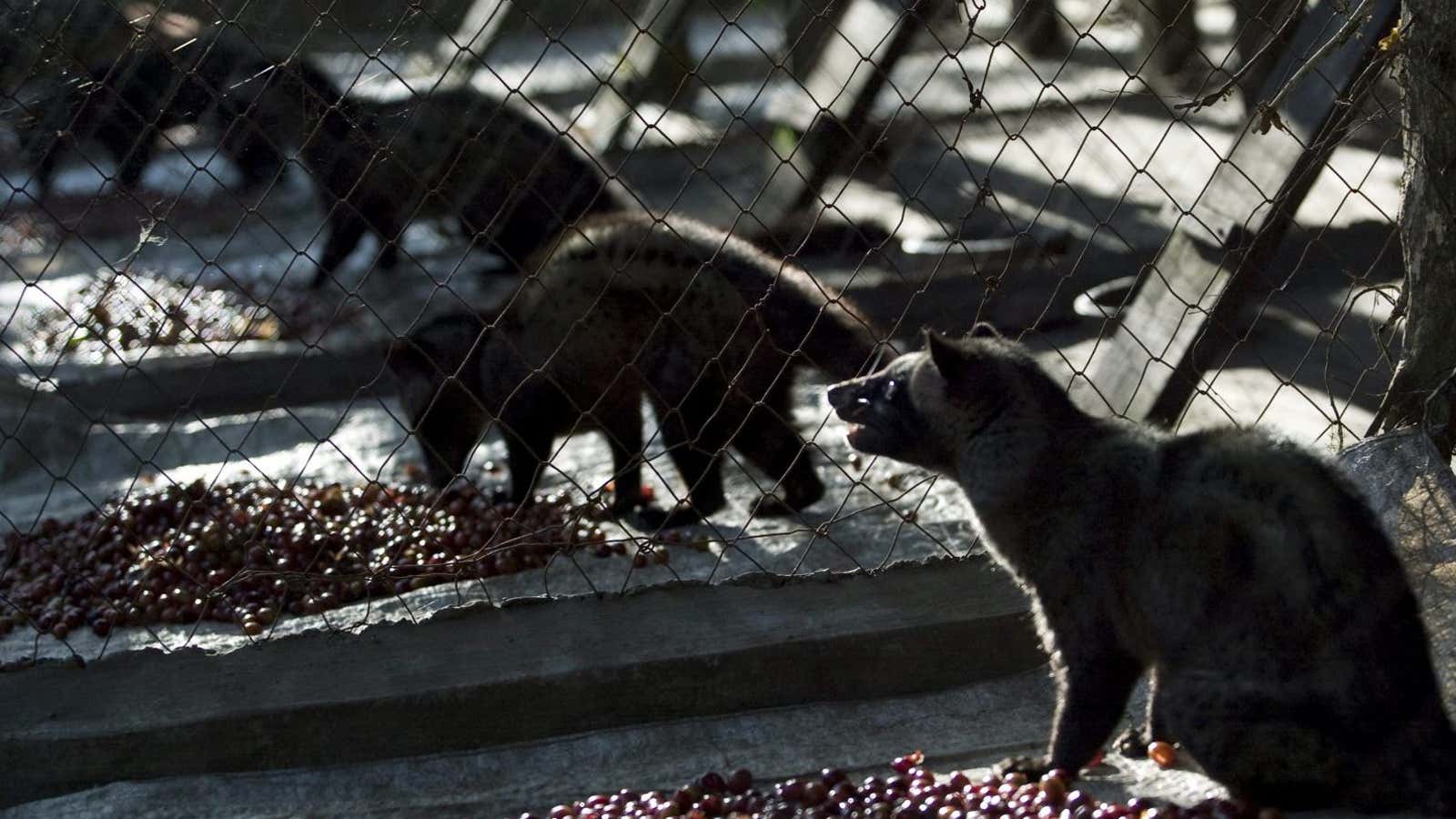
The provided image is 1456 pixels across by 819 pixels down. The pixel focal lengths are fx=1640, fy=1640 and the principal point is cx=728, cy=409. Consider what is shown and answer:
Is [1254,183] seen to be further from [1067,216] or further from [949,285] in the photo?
[1067,216]

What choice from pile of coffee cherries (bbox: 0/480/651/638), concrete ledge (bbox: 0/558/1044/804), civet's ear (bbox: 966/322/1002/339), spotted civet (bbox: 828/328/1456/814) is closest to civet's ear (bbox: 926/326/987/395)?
spotted civet (bbox: 828/328/1456/814)

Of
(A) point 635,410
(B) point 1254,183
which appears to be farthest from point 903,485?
(B) point 1254,183

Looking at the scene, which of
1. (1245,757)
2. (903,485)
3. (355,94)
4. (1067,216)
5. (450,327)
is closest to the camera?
(1245,757)

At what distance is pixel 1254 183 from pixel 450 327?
289 cm

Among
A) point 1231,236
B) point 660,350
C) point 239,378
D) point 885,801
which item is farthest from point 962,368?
point 239,378

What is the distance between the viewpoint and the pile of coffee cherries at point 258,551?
424 cm

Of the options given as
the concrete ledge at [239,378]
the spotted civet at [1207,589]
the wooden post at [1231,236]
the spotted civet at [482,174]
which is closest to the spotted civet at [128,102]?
the spotted civet at [482,174]

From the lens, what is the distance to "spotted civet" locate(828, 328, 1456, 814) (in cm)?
298

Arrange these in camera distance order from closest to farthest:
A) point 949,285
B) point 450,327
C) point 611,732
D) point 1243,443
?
1. point 1243,443
2. point 611,732
3. point 450,327
4. point 949,285

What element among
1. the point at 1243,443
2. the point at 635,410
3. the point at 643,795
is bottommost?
the point at 643,795

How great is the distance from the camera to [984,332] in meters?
3.76

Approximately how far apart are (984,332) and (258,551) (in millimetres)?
2194

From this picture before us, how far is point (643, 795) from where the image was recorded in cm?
342

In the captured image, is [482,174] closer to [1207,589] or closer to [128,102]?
[128,102]
